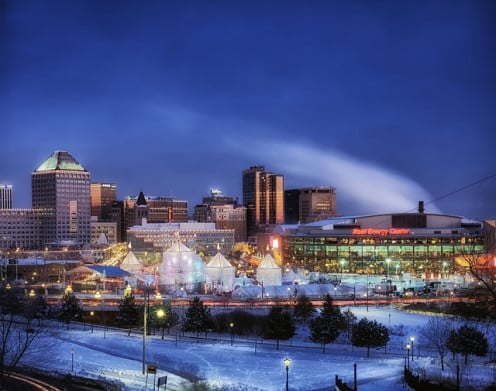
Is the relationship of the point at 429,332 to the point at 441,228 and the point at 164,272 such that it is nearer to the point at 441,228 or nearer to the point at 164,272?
the point at 164,272

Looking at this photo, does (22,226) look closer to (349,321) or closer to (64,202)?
(64,202)

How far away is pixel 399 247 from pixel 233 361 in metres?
69.5

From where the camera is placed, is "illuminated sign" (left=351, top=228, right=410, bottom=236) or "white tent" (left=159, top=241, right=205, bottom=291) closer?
"white tent" (left=159, top=241, right=205, bottom=291)

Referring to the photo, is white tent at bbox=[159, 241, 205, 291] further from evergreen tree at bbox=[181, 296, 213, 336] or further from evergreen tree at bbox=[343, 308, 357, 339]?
evergreen tree at bbox=[343, 308, 357, 339]

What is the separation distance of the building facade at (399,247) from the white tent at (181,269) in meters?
30.7

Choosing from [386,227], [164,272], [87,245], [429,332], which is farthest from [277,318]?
[87,245]

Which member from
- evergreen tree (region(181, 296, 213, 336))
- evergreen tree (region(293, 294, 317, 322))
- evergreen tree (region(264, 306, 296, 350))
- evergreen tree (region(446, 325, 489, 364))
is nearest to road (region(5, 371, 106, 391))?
evergreen tree (region(181, 296, 213, 336))

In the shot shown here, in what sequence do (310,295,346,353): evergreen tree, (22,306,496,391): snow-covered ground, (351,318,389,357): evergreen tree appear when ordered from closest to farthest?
1. (22,306,496,391): snow-covered ground
2. (351,318,389,357): evergreen tree
3. (310,295,346,353): evergreen tree

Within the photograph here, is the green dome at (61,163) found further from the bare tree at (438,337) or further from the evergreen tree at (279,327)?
the bare tree at (438,337)

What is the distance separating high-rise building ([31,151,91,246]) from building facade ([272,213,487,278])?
74.7 m

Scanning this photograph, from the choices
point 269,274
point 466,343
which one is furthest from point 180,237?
point 466,343

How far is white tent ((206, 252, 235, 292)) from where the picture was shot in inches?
3017

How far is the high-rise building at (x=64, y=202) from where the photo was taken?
536 feet

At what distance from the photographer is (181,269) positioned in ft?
265
